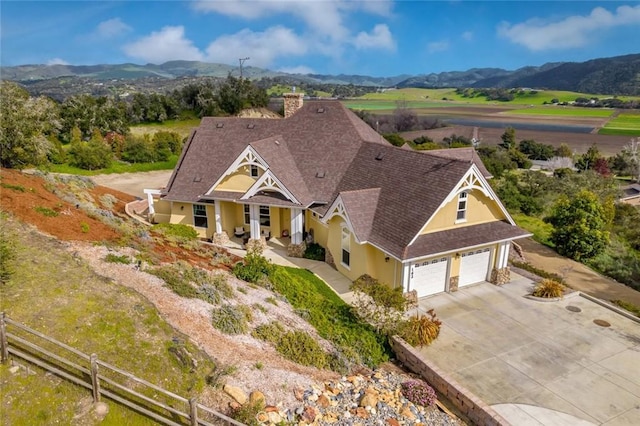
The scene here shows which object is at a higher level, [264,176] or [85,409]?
[264,176]

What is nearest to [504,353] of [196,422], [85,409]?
[196,422]

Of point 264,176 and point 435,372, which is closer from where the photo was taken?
point 435,372

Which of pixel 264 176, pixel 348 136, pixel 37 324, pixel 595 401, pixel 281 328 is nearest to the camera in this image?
pixel 37 324

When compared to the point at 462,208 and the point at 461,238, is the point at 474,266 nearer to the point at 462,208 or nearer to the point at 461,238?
the point at 461,238

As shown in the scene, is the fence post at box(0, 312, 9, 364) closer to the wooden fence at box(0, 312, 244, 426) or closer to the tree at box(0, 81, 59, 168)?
the wooden fence at box(0, 312, 244, 426)

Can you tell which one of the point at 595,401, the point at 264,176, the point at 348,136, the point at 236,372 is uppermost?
the point at 348,136

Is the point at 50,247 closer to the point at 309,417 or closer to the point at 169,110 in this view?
the point at 309,417

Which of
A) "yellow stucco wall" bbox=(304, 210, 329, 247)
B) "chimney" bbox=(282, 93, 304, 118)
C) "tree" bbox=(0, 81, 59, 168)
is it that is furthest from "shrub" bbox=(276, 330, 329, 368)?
"tree" bbox=(0, 81, 59, 168)
